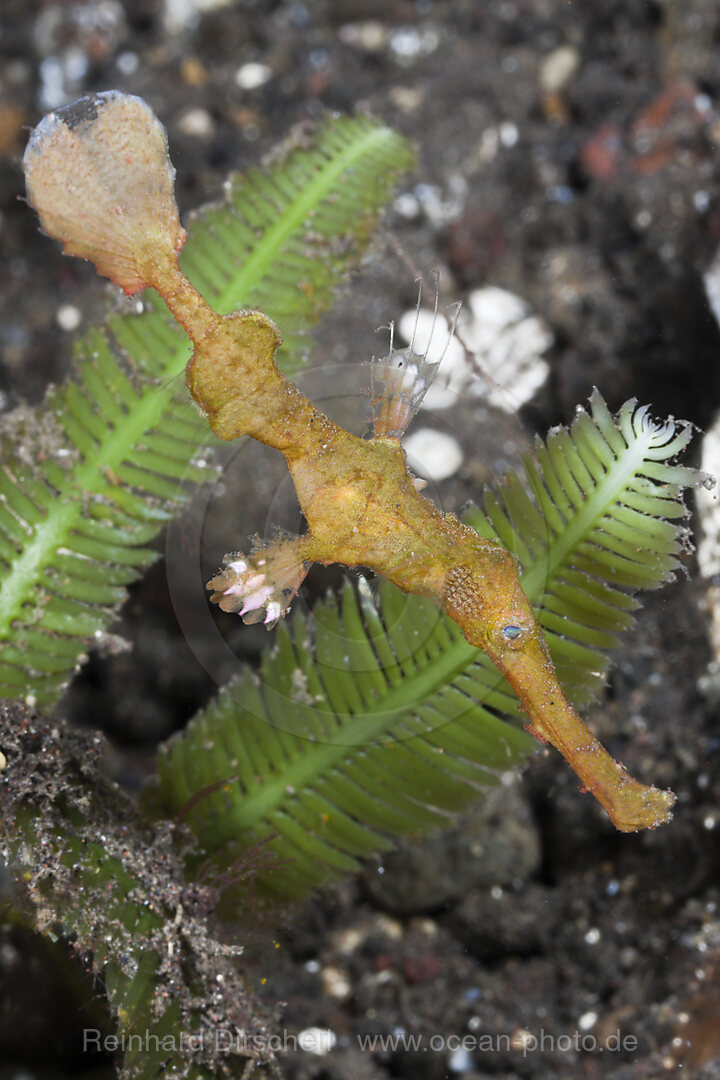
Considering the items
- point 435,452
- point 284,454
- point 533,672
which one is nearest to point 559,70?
point 435,452

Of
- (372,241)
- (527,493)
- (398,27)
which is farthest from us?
(398,27)

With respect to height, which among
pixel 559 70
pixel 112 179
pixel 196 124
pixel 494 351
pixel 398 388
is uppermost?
pixel 559 70

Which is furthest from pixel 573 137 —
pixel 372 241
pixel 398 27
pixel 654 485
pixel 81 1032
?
pixel 81 1032

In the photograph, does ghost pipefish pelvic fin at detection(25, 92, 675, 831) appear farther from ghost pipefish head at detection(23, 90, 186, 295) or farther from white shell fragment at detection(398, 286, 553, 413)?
white shell fragment at detection(398, 286, 553, 413)

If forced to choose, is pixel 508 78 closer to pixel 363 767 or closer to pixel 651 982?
pixel 363 767

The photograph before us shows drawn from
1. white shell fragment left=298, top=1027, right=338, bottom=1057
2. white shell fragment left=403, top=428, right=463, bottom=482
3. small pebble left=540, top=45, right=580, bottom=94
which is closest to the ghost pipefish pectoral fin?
white shell fragment left=403, top=428, right=463, bottom=482

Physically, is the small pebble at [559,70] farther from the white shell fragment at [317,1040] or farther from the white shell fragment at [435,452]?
the white shell fragment at [317,1040]

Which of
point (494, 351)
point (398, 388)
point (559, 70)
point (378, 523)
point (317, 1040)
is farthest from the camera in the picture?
point (559, 70)

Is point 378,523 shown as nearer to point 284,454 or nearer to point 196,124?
point 284,454
